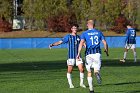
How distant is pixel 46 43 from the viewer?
5575 cm

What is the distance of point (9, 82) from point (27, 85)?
1.37 m

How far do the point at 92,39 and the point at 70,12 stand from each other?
63.1 m

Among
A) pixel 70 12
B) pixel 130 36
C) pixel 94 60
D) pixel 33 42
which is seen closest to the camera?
pixel 94 60

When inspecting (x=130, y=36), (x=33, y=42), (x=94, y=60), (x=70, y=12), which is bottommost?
(x=33, y=42)

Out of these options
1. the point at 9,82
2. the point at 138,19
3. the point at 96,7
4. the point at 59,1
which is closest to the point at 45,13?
the point at 59,1

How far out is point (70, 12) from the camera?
77062mm

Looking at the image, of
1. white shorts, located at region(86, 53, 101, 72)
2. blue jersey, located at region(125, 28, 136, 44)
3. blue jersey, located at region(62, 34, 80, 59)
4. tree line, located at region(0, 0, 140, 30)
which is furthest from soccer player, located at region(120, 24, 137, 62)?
tree line, located at region(0, 0, 140, 30)

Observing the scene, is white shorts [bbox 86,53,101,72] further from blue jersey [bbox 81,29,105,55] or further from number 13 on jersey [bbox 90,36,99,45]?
number 13 on jersey [bbox 90,36,99,45]

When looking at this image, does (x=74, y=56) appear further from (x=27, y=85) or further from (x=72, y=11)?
(x=72, y=11)

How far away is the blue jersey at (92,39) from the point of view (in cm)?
1413

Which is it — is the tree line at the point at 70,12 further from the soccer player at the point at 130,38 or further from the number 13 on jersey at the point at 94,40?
the number 13 on jersey at the point at 94,40

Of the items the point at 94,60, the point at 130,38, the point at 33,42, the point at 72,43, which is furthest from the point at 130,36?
the point at 33,42

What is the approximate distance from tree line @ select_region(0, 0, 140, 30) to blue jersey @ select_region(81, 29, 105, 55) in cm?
6008

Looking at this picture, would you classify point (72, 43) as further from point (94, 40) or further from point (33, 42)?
point (33, 42)
